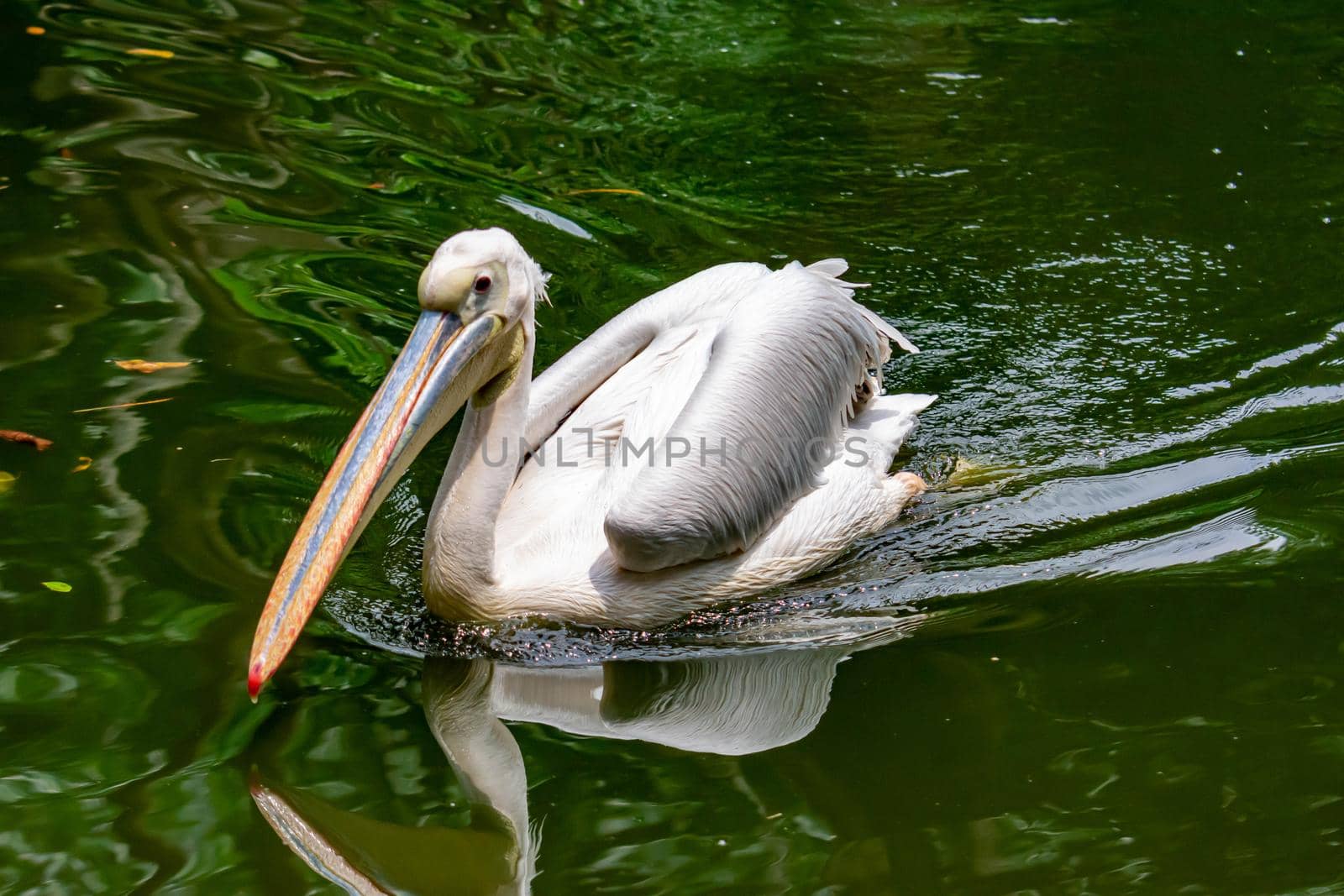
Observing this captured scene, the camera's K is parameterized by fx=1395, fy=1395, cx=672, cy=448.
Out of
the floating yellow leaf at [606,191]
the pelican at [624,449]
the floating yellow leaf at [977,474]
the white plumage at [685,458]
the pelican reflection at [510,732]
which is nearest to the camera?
the pelican reflection at [510,732]

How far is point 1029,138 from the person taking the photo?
21.9 ft

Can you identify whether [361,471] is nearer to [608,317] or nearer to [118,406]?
[118,406]

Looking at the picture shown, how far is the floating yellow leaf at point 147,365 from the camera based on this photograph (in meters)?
4.44

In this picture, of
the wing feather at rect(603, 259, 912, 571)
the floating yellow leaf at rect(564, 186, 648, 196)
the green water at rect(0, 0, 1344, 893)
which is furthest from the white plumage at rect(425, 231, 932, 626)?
the floating yellow leaf at rect(564, 186, 648, 196)

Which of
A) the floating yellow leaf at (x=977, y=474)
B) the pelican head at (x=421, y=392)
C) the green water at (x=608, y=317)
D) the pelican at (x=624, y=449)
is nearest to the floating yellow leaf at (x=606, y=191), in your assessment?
the green water at (x=608, y=317)

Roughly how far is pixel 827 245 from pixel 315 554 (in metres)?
3.38

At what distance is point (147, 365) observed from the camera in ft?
14.7

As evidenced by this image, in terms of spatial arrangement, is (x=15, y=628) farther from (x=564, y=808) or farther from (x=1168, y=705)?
(x=1168, y=705)

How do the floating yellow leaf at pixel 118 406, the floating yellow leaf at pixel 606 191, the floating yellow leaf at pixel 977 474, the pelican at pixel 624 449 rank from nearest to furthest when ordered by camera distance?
the pelican at pixel 624 449 < the floating yellow leaf at pixel 118 406 < the floating yellow leaf at pixel 977 474 < the floating yellow leaf at pixel 606 191

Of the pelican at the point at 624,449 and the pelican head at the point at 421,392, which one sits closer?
the pelican head at the point at 421,392

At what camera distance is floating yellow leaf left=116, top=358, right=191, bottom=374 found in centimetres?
444

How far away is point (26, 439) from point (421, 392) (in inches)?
58.6

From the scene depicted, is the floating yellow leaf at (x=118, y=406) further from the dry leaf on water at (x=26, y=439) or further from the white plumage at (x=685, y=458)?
the white plumage at (x=685, y=458)

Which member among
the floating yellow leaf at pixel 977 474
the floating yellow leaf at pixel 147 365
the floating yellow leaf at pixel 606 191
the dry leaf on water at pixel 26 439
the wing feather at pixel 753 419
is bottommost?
the floating yellow leaf at pixel 977 474
